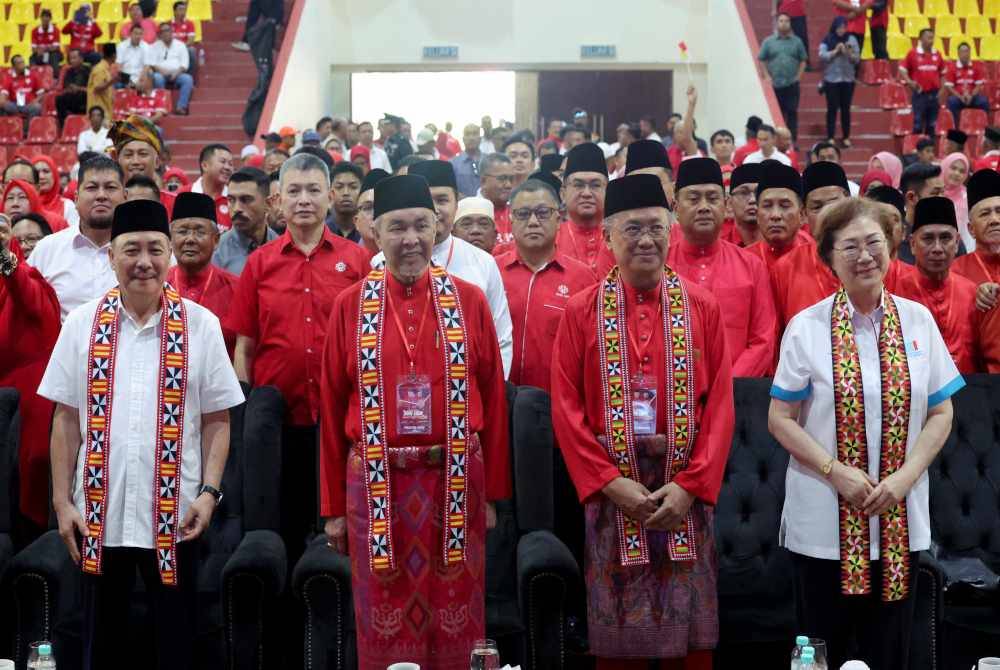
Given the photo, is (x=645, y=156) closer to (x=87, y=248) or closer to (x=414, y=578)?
(x=87, y=248)

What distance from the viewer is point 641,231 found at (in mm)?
3775

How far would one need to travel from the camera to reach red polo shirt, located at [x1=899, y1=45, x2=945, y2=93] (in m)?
14.8

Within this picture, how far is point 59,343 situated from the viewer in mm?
3752

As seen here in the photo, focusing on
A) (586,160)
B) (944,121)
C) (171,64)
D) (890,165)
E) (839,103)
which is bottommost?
(586,160)

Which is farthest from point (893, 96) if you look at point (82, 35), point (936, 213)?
point (936, 213)

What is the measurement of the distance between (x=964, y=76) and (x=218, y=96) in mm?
9160

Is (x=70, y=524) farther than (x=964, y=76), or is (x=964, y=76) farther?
(x=964, y=76)

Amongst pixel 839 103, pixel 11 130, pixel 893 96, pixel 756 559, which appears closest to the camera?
pixel 756 559

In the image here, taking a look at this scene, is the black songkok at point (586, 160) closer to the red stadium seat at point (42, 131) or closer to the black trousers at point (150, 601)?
the black trousers at point (150, 601)

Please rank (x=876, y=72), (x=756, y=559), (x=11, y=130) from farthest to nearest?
(x=876, y=72)
(x=11, y=130)
(x=756, y=559)

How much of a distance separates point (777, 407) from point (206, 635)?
195 centimetres

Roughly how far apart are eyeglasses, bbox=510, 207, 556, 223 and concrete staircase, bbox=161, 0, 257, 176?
10.4 metres

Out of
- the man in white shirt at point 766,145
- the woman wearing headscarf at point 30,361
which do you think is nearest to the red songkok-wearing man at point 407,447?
the woman wearing headscarf at point 30,361

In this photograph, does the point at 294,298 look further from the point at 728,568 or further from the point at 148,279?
the point at 728,568
